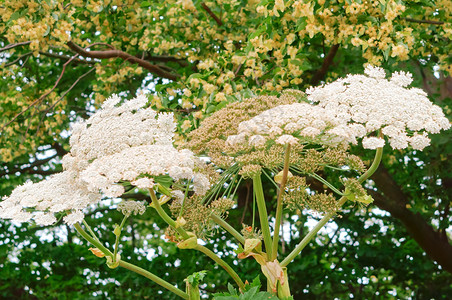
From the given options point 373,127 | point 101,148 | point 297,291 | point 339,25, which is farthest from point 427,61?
point 101,148

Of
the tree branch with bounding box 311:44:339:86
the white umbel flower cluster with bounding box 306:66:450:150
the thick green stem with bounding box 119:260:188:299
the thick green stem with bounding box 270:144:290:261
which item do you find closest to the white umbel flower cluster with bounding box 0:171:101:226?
the thick green stem with bounding box 119:260:188:299

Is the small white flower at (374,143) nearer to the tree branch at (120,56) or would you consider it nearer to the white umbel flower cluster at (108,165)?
the white umbel flower cluster at (108,165)

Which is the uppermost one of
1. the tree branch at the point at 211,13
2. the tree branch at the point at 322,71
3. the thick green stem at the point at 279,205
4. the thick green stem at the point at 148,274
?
the tree branch at the point at 211,13

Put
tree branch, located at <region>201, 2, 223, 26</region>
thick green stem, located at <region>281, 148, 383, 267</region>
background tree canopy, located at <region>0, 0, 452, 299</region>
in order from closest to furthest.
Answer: thick green stem, located at <region>281, 148, 383, 267</region>, background tree canopy, located at <region>0, 0, 452, 299</region>, tree branch, located at <region>201, 2, 223, 26</region>

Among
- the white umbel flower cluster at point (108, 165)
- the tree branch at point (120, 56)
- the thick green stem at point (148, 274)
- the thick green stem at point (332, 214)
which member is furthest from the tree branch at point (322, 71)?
the thick green stem at point (148, 274)

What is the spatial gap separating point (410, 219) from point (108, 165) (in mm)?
4648

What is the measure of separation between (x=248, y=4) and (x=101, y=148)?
11.8ft

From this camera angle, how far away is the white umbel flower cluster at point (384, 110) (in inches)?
93.0

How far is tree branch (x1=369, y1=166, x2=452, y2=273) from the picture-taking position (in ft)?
19.5

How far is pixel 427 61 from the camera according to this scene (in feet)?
19.6

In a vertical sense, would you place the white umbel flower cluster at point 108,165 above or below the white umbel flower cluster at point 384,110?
below

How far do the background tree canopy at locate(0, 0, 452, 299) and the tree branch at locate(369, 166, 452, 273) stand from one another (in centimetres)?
2

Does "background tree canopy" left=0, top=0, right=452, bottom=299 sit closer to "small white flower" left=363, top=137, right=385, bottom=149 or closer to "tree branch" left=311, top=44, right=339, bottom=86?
"tree branch" left=311, top=44, right=339, bottom=86

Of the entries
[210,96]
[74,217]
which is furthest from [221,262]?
[210,96]
